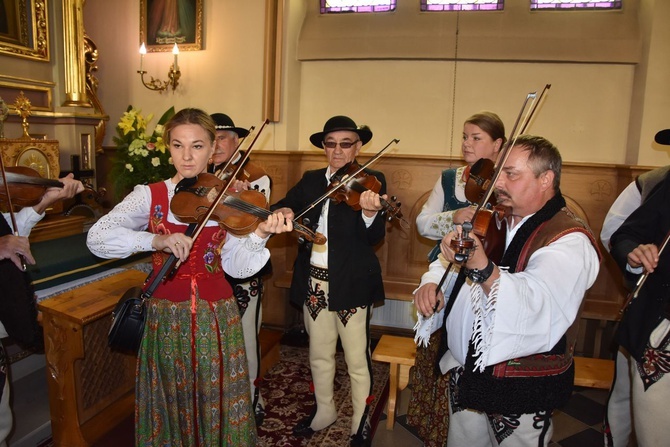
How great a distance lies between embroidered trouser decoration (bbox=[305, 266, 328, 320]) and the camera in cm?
251

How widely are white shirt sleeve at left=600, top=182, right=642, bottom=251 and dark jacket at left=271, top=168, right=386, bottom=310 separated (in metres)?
1.04

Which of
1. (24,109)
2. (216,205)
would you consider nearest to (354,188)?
(216,205)

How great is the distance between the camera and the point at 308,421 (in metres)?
2.74

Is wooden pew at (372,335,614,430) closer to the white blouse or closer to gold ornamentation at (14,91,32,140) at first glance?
the white blouse

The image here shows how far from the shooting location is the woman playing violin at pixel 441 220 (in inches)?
80.2

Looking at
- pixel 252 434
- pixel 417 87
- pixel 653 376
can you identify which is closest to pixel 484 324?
pixel 653 376

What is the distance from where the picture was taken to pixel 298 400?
3.09 meters

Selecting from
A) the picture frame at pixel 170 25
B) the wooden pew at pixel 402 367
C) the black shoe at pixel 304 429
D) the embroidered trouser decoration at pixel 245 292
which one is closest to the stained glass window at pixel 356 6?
the picture frame at pixel 170 25

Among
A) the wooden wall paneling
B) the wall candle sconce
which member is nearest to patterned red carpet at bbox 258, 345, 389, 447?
the wooden wall paneling

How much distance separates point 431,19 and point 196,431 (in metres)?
3.47

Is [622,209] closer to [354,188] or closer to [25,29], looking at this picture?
[354,188]

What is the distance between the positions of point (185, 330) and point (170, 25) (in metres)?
3.29

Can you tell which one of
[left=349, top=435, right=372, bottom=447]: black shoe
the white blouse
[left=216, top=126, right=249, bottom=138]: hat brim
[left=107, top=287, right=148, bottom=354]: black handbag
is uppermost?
[left=216, top=126, right=249, bottom=138]: hat brim

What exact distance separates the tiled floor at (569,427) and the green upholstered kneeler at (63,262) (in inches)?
77.6
